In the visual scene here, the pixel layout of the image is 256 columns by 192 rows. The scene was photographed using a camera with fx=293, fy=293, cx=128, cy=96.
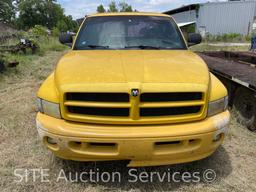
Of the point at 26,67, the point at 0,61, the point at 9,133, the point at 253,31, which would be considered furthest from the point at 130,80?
the point at 253,31

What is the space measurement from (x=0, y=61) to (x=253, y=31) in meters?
35.6

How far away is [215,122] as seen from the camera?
2891 millimetres

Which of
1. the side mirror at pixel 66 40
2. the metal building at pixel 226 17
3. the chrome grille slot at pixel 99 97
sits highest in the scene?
the side mirror at pixel 66 40

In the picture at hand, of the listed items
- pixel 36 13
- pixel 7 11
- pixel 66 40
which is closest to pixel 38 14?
pixel 36 13

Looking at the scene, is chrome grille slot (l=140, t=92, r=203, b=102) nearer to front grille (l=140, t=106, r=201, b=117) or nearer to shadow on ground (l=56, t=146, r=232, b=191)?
front grille (l=140, t=106, r=201, b=117)

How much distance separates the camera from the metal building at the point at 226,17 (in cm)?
3853

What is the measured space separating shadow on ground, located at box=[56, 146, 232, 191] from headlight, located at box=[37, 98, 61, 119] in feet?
2.73

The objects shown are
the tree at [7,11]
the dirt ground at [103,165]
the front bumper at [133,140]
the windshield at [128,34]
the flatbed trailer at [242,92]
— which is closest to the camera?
the front bumper at [133,140]

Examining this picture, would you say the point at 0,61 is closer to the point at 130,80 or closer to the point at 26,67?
the point at 26,67

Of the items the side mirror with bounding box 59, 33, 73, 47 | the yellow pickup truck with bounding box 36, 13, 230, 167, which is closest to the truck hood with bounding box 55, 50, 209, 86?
the yellow pickup truck with bounding box 36, 13, 230, 167

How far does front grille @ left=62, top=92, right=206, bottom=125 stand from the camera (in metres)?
2.76

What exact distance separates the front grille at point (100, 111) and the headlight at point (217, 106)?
0.85 m

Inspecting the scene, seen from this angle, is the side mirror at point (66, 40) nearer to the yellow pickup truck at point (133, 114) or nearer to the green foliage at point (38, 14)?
the yellow pickup truck at point (133, 114)

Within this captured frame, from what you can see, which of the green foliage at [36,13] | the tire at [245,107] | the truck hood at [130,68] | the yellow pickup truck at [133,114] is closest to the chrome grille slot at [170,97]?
the yellow pickup truck at [133,114]
